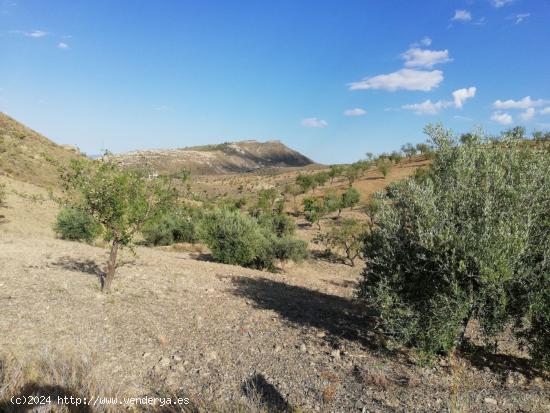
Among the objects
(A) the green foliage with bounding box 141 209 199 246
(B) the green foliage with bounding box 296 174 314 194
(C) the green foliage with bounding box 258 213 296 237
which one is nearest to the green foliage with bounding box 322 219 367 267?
(C) the green foliage with bounding box 258 213 296 237

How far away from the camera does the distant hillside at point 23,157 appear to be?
1781 inches

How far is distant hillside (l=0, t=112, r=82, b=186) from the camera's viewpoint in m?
45.2

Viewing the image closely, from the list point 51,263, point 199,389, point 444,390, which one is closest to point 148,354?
point 199,389

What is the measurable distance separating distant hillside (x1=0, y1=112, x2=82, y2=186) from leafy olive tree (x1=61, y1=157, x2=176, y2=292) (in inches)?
1211

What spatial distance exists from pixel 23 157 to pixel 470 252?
56.2 metres

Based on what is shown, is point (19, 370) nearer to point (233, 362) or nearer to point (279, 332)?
point (233, 362)

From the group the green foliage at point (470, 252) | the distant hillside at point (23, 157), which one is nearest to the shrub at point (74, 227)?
the distant hillside at point (23, 157)

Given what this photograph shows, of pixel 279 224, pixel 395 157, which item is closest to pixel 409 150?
pixel 395 157

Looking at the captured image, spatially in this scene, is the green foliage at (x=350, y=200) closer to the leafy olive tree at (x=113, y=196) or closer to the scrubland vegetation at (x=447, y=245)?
the scrubland vegetation at (x=447, y=245)

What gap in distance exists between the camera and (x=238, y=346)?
9.63 metres

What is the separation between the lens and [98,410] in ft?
20.0

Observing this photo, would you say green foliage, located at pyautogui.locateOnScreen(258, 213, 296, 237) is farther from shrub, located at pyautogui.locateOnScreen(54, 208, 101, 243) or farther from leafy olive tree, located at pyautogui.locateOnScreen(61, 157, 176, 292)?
leafy olive tree, located at pyautogui.locateOnScreen(61, 157, 176, 292)

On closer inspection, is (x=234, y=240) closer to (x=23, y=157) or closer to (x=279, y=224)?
(x=279, y=224)

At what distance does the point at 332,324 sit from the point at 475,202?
5.53m
